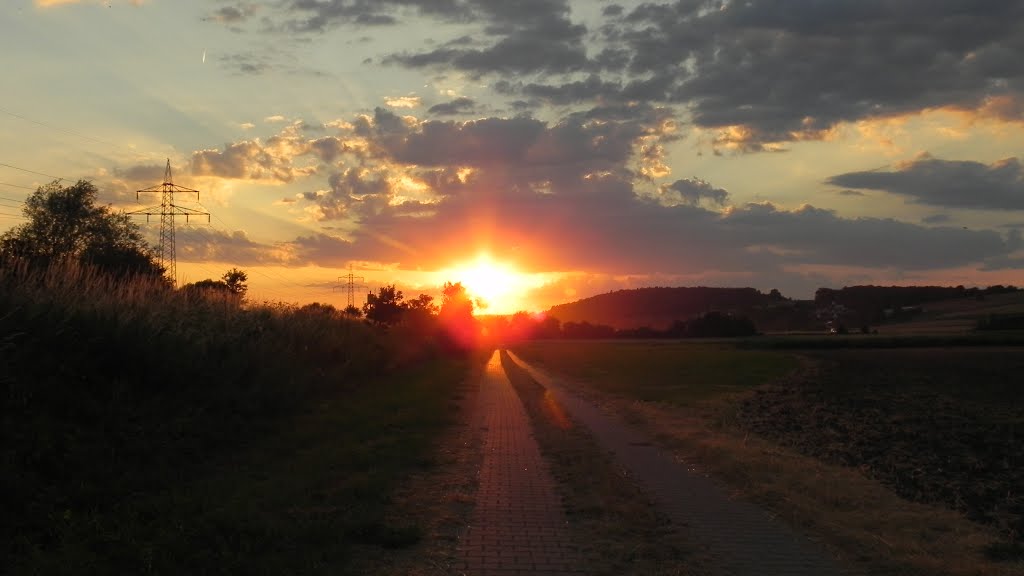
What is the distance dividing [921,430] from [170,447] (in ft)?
54.4

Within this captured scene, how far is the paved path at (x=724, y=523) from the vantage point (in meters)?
7.52

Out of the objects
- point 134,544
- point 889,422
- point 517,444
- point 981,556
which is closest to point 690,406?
point 889,422

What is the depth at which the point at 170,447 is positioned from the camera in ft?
39.1

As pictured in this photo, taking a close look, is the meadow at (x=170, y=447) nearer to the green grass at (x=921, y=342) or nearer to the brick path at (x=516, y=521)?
the brick path at (x=516, y=521)

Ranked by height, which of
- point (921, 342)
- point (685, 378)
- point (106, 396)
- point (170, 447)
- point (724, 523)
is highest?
point (106, 396)

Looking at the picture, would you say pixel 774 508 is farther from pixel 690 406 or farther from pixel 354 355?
pixel 354 355

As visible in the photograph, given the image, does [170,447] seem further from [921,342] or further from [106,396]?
[921,342]

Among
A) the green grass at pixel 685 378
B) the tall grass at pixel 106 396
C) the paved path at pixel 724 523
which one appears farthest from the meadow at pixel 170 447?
the green grass at pixel 685 378

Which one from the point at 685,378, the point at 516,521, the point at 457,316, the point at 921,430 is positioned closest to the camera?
the point at 516,521

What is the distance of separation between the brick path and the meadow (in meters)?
0.90

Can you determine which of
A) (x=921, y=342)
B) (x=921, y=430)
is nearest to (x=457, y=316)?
(x=921, y=342)

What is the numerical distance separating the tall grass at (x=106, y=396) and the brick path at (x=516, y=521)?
379cm

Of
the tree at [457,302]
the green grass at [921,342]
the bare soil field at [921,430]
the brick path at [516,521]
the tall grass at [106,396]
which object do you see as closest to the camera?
the brick path at [516,521]

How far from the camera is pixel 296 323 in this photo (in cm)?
2608
